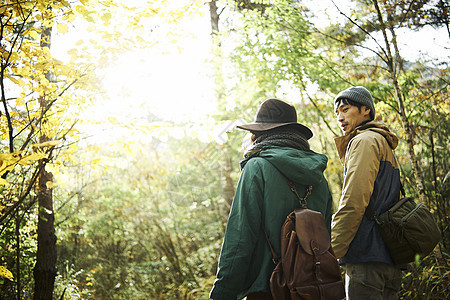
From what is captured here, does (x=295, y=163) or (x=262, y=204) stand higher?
(x=295, y=163)

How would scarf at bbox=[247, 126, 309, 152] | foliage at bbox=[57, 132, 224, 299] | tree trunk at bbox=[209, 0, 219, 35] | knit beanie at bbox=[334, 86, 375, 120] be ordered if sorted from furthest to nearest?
tree trunk at bbox=[209, 0, 219, 35] < foliage at bbox=[57, 132, 224, 299] < knit beanie at bbox=[334, 86, 375, 120] < scarf at bbox=[247, 126, 309, 152]

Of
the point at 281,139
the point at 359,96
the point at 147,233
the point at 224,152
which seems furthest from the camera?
the point at 224,152

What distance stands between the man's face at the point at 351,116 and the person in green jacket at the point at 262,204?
0.61 metres

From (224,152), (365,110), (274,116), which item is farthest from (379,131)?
(224,152)

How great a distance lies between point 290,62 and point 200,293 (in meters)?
4.33

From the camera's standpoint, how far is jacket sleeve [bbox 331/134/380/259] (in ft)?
6.41

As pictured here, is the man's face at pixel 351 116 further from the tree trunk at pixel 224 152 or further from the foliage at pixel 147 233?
the foliage at pixel 147 233

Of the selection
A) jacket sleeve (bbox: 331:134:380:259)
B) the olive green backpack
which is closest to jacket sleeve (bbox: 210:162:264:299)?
jacket sleeve (bbox: 331:134:380:259)

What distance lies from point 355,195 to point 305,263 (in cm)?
61

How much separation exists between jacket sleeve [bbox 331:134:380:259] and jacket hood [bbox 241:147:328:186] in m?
0.33

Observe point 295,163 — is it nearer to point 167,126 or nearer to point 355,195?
point 355,195

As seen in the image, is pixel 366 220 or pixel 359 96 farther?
pixel 359 96

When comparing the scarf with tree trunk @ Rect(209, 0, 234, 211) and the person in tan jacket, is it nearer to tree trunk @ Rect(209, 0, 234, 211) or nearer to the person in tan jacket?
the person in tan jacket

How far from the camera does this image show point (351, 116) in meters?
2.30
